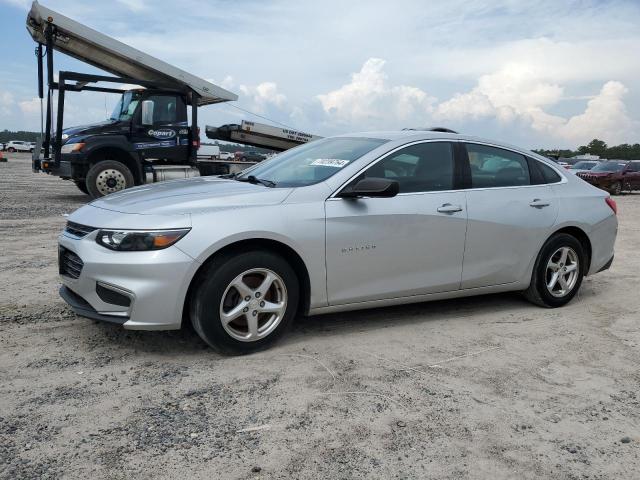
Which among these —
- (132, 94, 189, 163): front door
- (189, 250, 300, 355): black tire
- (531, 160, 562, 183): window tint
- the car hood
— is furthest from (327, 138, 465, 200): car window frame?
(132, 94, 189, 163): front door

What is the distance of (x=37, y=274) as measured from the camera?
5.94 m

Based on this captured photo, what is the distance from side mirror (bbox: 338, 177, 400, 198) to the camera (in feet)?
13.4

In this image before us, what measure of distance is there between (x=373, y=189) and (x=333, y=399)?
4.88ft

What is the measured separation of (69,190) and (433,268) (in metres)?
14.9

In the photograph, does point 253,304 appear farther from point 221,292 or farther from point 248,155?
point 248,155

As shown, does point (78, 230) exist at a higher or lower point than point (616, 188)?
higher

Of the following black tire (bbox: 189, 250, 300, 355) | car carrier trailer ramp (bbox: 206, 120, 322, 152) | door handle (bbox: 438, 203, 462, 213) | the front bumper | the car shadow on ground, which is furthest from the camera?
car carrier trailer ramp (bbox: 206, 120, 322, 152)

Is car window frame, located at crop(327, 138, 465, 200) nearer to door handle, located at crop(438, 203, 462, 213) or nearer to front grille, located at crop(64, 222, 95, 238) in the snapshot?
door handle, located at crop(438, 203, 462, 213)

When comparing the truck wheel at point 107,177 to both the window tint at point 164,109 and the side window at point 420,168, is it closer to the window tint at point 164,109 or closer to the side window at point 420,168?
the window tint at point 164,109

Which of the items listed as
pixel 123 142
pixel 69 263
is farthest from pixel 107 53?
pixel 69 263

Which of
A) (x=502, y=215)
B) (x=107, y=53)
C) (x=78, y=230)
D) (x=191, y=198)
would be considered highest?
(x=107, y=53)

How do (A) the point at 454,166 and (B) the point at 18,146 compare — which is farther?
(B) the point at 18,146

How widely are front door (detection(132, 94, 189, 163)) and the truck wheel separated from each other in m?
0.57

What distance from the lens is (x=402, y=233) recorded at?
4.40m
